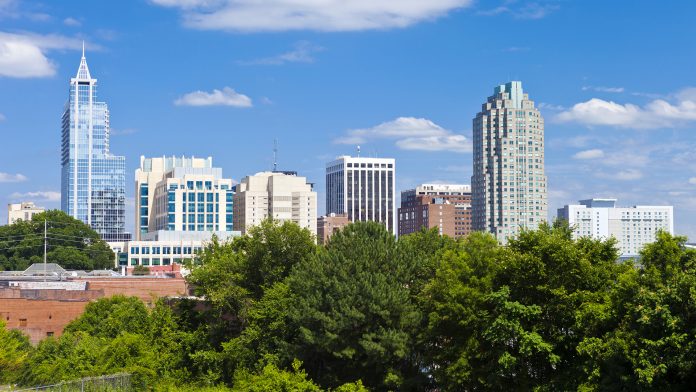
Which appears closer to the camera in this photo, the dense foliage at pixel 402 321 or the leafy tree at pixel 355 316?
the dense foliage at pixel 402 321

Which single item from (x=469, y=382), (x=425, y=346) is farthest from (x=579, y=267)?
(x=425, y=346)

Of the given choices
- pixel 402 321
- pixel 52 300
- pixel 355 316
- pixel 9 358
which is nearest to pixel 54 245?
pixel 52 300

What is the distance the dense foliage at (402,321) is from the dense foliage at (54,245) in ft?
351

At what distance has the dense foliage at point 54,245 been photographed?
6816 inches

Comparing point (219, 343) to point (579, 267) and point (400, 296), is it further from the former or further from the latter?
point (579, 267)

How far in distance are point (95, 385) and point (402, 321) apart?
17660 mm

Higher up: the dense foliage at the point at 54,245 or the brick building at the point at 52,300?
the dense foliage at the point at 54,245

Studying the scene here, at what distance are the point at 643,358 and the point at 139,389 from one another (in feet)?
91.7

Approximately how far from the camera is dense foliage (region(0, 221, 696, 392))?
38.2m

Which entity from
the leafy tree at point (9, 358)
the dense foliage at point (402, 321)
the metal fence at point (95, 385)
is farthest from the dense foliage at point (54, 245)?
the metal fence at point (95, 385)

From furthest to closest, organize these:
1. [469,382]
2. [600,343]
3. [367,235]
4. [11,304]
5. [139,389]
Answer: [11,304] < [367,235] < [139,389] < [469,382] < [600,343]

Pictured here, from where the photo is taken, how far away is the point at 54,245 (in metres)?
178

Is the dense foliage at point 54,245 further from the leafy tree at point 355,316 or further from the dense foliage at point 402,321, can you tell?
the leafy tree at point 355,316

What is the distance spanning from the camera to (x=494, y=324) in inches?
1697
